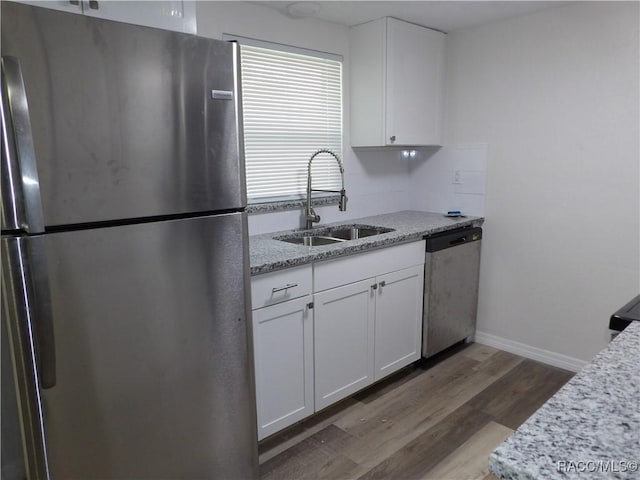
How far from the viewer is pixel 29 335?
3.92ft

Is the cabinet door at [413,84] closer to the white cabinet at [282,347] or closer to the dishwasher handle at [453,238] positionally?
the dishwasher handle at [453,238]

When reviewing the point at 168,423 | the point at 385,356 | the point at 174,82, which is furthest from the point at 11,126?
the point at 385,356

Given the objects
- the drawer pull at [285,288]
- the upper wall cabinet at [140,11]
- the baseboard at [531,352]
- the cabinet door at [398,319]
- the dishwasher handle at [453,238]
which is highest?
the upper wall cabinet at [140,11]

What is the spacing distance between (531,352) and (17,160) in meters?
3.06

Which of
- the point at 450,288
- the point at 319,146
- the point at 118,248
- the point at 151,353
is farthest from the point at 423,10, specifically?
the point at 151,353

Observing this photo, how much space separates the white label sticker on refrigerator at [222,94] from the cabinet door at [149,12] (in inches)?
14.0

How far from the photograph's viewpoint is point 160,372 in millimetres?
1460

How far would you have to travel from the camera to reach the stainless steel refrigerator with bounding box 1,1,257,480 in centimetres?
115

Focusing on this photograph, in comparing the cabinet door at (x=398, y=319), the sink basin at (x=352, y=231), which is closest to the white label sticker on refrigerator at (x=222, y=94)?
the cabinet door at (x=398, y=319)

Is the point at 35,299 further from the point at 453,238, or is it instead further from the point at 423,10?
the point at 423,10

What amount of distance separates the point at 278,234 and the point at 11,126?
1.65 metres

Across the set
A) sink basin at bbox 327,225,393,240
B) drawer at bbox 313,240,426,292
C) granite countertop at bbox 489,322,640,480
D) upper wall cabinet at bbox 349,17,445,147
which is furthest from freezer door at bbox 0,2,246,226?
upper wall cabinet at bbox 349,17,445,147

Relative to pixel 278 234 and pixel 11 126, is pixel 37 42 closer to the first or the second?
pixel 11 126

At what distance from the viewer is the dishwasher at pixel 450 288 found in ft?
9.17
